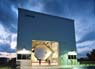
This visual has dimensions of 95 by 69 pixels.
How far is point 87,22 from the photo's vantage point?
80.0 ft

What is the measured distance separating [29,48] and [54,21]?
3.69 meters

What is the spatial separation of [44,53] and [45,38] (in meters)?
3.25

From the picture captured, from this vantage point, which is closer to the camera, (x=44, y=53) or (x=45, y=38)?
(x=45, y=38)

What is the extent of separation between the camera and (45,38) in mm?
16266

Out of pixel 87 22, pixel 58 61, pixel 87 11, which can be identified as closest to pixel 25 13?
pixel 58 61

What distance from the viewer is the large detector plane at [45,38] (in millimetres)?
15125

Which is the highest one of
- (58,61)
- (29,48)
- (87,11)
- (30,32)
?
(87,11)

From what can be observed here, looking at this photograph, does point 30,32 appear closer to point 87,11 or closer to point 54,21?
point 54,21

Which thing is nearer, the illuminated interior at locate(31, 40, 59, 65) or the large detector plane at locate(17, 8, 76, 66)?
the large detector plane at locate(17, 8, 76, 66)

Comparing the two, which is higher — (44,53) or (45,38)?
(45,38)

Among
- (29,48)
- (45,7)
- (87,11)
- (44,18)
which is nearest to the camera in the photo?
(29,48)

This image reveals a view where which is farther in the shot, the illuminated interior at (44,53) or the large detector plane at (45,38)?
the illuminated interior at (44,53)

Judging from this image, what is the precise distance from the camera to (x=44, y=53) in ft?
62.7

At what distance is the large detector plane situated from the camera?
15.1 m
